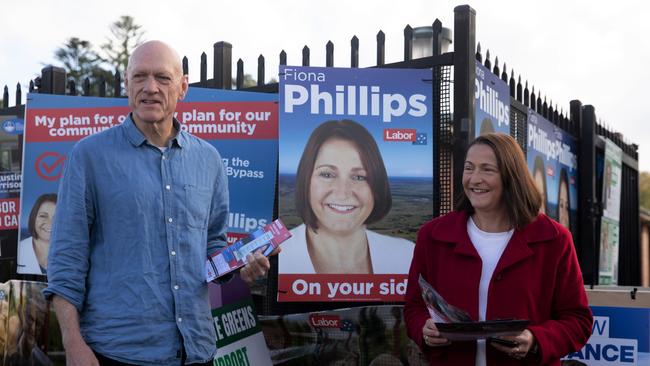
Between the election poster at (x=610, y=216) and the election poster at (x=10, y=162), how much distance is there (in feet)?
20.6

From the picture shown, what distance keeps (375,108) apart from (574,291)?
2.35 m

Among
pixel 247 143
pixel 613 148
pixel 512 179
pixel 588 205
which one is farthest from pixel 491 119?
pixel 613 148

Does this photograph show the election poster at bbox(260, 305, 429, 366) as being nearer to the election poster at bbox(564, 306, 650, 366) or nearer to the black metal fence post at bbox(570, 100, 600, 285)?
the election poster at bbox(564, 306, 650, 366)

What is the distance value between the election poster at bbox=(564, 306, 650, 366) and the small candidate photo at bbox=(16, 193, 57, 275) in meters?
4.09

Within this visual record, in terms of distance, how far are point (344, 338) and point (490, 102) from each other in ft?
6.73

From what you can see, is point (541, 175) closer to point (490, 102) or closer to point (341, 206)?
point (490, 102)

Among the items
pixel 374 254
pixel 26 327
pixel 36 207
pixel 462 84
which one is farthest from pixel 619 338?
pixel 36 207

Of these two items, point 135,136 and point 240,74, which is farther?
point 240,74

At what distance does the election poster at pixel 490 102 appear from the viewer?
202 inches

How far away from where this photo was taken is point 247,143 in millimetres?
5285

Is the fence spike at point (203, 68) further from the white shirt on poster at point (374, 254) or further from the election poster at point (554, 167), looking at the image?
the election poster at point (554, 167)

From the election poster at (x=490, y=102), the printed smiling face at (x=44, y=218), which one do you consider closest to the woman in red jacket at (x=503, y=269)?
the election poster at (x=490, y=102)

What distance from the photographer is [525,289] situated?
9.06 feet

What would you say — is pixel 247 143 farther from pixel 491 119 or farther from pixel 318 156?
pixel 491 119
